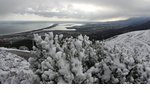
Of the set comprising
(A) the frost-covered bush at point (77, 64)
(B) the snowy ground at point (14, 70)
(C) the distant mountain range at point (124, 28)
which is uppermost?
(C) the distant mountain range at point (124, 28)

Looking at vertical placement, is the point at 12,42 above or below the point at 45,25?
below

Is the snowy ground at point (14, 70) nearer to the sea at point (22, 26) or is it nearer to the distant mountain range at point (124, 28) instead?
the sea at point (22, 26)

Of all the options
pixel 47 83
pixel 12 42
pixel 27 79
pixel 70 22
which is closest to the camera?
pixel 47 83

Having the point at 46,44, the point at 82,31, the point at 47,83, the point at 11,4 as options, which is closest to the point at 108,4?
the point at 82,31

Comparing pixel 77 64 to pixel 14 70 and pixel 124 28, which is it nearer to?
pixel 14 70

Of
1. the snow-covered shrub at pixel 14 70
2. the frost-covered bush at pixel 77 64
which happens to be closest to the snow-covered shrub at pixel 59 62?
the frost-covered bush at pixel 77 64
